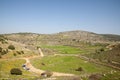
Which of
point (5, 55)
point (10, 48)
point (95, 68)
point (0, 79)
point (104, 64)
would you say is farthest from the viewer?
point (10, 48)

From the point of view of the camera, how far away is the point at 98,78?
122 ft

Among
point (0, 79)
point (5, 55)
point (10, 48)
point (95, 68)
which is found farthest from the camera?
point (10, 48)

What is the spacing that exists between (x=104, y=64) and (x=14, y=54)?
43.3 metres

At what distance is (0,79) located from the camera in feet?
117

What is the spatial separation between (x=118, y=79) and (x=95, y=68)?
25061 millimetres

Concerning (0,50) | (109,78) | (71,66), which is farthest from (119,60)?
(0,50)

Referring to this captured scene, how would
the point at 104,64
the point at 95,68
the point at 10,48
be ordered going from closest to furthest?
1. the point at 95,68
2. the point at 104,64
3. the point at 10,48

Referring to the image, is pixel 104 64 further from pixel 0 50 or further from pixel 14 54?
pixel 0 50

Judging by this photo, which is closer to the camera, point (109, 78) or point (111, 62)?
point (109, 78)

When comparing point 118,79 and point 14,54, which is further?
point 14,54

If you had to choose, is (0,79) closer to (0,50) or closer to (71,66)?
(71,66)

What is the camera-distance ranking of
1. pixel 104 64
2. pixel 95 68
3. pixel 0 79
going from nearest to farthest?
pixel 0 79
pixel 95 68
pixel 104 64

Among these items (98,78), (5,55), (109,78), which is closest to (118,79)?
(109,78)

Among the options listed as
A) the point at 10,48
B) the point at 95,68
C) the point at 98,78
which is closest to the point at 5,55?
the point at 10,48
